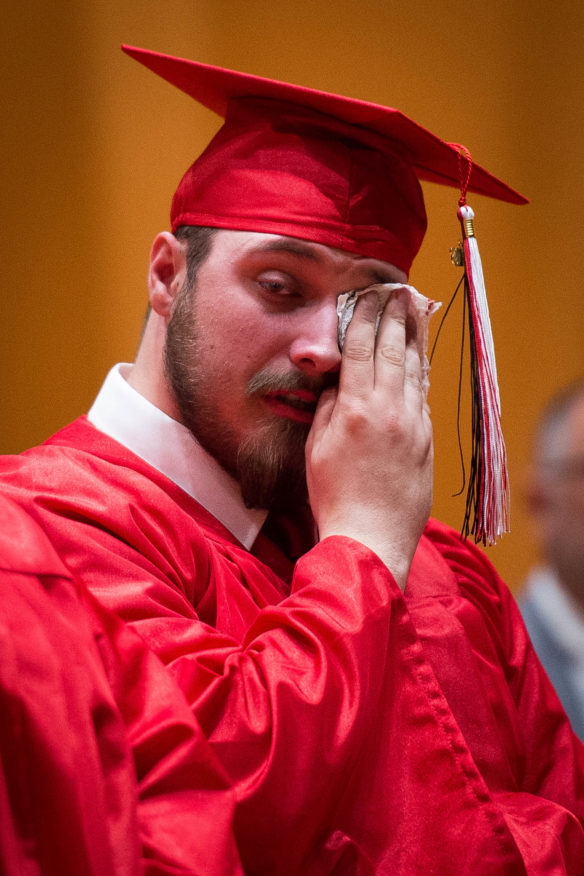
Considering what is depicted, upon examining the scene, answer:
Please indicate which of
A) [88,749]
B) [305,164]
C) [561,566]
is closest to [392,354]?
[305,164]

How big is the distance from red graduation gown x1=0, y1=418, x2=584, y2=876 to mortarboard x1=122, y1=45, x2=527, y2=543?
0.89 ft

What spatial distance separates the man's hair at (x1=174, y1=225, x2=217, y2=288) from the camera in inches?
43.9

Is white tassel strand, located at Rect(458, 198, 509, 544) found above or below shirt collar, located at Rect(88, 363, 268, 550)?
above

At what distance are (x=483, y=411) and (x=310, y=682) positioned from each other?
426mm

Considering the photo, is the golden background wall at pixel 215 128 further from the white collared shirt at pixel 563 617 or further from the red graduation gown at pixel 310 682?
the red graduation gown at pixel 310 682

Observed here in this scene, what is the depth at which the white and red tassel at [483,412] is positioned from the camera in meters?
1.10

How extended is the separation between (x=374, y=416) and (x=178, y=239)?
1.19 feet

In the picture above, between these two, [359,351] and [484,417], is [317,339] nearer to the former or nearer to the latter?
[359,351]

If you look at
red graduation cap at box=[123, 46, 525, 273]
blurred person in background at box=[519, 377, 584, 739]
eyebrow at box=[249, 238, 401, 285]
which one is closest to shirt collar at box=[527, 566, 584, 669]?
blurred person in background at box=[519, 377, 584, 739]

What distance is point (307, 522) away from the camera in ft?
4.08

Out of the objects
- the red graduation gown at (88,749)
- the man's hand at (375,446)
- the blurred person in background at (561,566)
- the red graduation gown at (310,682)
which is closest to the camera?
the red graduation gown at (88,749)

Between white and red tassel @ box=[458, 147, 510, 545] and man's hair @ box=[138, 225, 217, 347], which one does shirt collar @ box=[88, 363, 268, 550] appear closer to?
man's hair @ box=[138, 225, 217, 347]

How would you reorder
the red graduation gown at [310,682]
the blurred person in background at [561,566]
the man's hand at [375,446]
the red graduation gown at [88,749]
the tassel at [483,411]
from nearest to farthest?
the red graduation gown at [88,749]
the red graduation gown at [310,682]
the man's hand at [375,446]
the tassel at [483,411]
the blurred person in background at [561,566]

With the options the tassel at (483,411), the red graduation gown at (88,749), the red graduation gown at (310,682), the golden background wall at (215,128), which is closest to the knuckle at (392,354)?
the tassel at (483,411)
